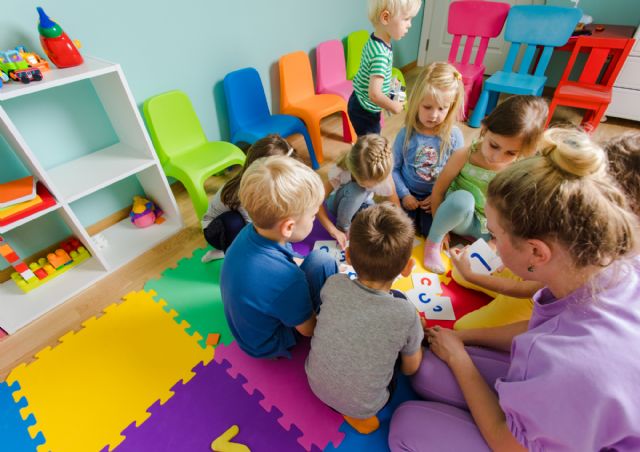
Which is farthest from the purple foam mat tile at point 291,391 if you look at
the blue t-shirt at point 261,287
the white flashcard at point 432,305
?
the white flashcard at point 432,305

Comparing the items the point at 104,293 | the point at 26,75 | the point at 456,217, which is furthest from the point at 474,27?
the point at 104,293

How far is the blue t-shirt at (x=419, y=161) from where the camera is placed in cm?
180

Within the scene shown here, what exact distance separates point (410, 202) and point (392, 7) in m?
1.00

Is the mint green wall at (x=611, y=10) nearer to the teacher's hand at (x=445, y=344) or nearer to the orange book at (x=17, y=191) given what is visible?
the teacher's hand at (x=445, y=344)

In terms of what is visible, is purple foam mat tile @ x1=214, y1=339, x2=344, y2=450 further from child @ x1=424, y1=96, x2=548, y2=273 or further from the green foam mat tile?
child @ x1=424, y1=96, x2=548, y2=273

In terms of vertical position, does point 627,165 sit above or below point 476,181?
above

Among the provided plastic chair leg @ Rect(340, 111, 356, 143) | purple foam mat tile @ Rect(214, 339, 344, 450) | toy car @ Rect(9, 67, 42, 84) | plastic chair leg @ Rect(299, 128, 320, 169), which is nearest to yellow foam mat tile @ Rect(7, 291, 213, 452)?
purple foam mat tile @ Rect(214, 339, 344, 450)

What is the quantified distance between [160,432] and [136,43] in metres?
1.84

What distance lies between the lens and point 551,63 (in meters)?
3.32

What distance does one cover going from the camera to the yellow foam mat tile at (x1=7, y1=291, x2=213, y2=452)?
3.92ft

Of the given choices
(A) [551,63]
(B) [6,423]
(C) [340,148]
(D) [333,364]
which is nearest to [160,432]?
(B) [6,423]

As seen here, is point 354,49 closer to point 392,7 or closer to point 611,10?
point 392,7

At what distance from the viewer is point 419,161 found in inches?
72.0

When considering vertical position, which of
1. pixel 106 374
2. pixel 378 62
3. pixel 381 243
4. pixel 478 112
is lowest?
pixel 106 374
